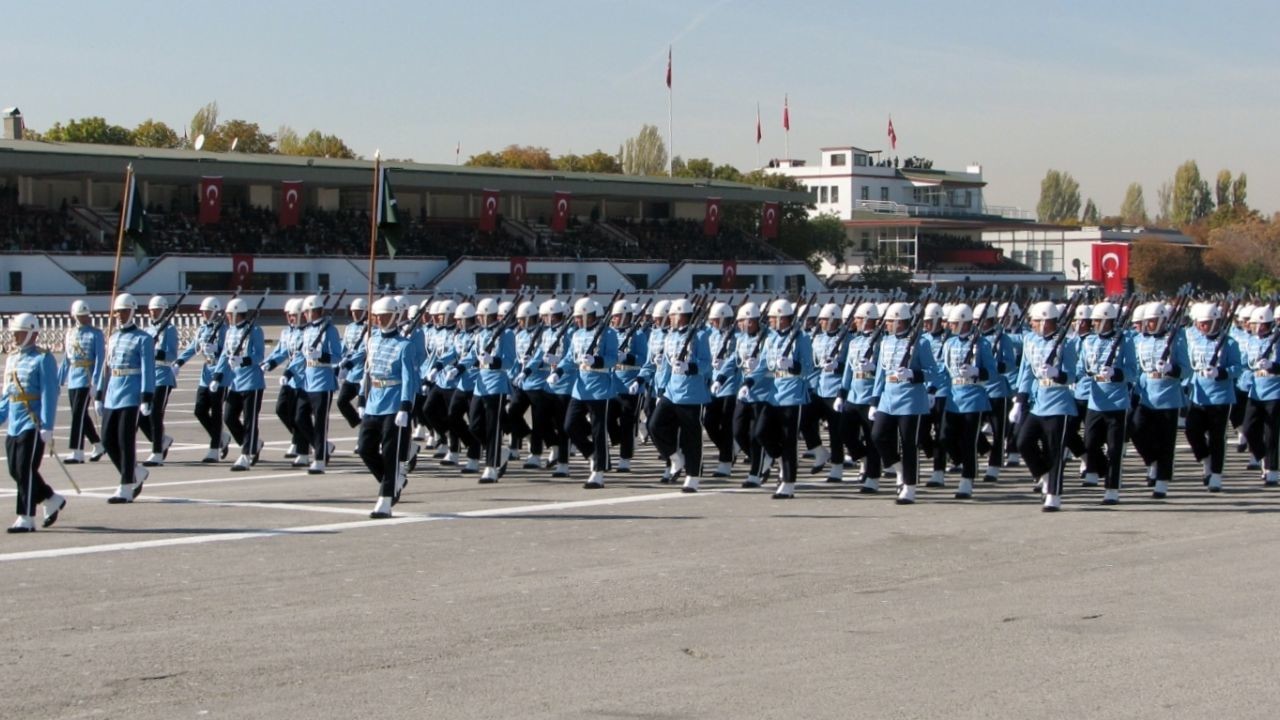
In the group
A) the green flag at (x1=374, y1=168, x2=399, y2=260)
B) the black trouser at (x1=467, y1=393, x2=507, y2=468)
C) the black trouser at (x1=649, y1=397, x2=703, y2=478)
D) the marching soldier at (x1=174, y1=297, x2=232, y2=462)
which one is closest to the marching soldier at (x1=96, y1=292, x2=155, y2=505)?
the marching soldier at (x1=174, y1=297, x2=232, y2=462)

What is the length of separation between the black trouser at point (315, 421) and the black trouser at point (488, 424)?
159 centimetres

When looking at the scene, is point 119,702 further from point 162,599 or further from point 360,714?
point 162,599

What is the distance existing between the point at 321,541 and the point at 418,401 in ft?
21.7

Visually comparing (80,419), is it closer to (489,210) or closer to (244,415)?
(244,415)

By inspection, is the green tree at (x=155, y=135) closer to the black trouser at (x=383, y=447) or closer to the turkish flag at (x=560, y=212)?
the turkish flag at (x=560, y=212)

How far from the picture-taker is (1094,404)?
15852 millimetres

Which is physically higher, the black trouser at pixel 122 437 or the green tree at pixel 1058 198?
the green tree at pixel 1058 198

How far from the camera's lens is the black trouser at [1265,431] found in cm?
1744

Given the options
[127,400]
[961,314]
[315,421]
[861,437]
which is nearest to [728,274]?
[861,437]

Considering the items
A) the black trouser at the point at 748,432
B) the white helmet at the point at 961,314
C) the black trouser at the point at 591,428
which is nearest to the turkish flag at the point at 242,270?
the black trouser at the point at 591,428

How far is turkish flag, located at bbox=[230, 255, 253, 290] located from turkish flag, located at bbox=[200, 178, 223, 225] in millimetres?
3371

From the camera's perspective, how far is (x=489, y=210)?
7344 cm

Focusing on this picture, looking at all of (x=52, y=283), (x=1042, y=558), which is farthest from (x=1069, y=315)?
(x=52, y=283)

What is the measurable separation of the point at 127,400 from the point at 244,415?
3534 millimetres
